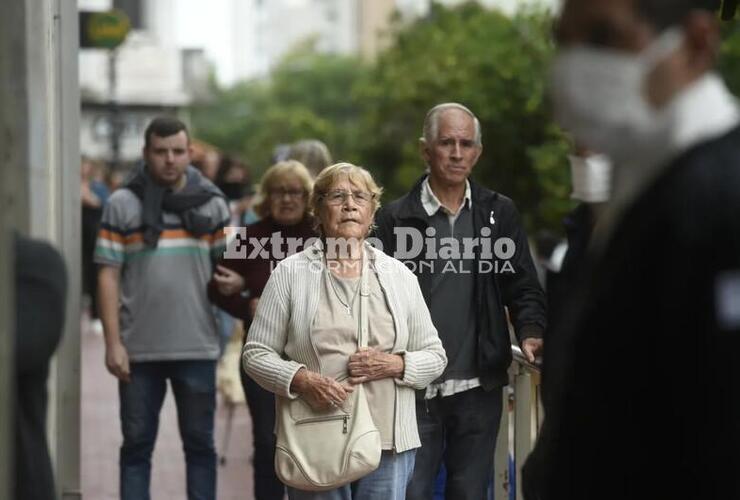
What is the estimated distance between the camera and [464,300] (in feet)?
25.7

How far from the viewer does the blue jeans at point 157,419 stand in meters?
8.86

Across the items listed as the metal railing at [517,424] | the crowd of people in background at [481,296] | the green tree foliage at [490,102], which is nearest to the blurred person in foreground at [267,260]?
the crowd of people in background at [481,296]

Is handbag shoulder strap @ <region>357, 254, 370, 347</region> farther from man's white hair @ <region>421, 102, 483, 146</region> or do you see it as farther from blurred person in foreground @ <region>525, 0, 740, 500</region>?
blurred person in foreground @ <region>525, 0, 740, 500</region>

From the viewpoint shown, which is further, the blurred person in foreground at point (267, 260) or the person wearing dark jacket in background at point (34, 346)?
the blurred person in foreground at point (267, 260)

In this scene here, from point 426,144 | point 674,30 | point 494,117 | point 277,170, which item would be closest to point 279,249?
point 277,170

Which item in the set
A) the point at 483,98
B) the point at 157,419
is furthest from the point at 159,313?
the point at 483,98

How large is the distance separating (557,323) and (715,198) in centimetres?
67

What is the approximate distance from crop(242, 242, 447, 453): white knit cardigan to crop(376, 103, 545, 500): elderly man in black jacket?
1.95 feet

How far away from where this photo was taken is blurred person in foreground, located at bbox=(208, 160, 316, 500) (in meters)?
8.83

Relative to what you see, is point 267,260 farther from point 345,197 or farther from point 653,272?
point 653,272

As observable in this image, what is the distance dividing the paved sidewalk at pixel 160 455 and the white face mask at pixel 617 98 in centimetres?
759

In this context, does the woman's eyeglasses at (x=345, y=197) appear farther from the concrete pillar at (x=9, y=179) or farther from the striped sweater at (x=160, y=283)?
the concrete pillar at (x=9, y=179)

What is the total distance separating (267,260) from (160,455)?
4.01m

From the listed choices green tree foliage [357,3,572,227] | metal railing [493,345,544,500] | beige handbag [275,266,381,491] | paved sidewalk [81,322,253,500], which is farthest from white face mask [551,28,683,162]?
green tree foliage [357,3,572,227]
